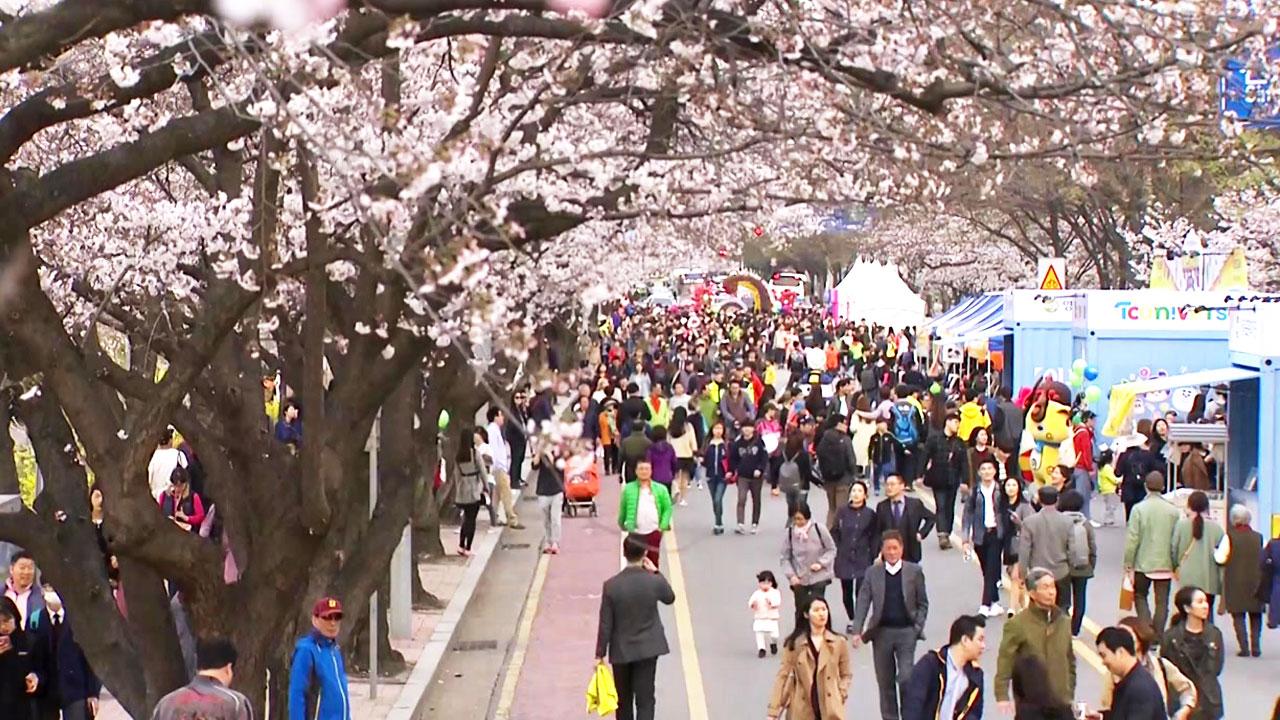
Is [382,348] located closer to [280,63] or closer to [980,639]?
[980,639]

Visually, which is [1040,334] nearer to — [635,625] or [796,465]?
[796,465]

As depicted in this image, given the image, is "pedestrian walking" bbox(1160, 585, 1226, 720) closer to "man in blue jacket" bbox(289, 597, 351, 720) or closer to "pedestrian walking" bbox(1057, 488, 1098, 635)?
"pedestrian walking" bbox(1057, 488, 1098, 635)

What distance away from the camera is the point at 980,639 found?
1118cm

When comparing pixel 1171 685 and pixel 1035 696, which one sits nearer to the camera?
pixel 1035 696

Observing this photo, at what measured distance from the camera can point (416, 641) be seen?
59.4 feet

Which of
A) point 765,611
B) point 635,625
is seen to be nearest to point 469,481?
point 765,611

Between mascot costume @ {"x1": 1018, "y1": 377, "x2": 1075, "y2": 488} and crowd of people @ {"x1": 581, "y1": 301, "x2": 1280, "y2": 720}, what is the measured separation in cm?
16

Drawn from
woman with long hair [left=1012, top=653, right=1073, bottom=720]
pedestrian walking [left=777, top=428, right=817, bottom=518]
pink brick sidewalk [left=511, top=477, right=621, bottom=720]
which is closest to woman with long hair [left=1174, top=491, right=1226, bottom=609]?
pink brick sidewalk [left=511, top=477, right=621, bottom=720]

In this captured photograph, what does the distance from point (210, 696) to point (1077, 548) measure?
31.1 ft

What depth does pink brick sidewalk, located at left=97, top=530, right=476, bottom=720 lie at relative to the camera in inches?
601

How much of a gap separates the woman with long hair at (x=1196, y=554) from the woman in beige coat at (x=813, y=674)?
5.75 meters

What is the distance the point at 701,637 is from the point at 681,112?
616 centimetres

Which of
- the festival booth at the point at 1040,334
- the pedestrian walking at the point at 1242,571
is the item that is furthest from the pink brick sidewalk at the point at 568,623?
the festival booth at the point at 1040,334

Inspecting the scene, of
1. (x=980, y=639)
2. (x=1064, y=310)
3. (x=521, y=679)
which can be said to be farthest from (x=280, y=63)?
(x=1064, y=310)
